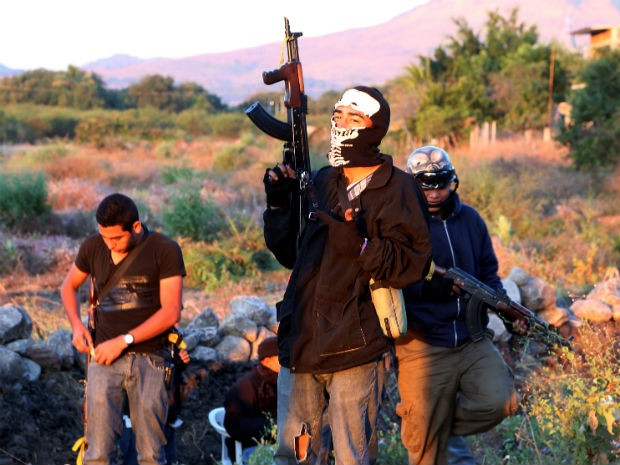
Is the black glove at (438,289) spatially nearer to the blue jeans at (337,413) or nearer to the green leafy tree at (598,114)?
the blue jeans at (337,413)

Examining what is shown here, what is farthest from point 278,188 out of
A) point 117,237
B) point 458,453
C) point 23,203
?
point 23,203

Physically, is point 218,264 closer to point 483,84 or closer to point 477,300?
point 477,300

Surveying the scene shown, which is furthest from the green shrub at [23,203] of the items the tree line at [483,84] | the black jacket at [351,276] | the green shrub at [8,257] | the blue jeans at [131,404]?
the tree line at [483,84]

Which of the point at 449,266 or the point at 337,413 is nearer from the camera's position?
the point at 337,413

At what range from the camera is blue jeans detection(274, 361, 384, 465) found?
139 inches

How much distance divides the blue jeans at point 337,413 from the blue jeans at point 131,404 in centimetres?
111

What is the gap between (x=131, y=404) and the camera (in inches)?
179

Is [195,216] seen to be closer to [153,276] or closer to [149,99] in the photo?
[153,276]

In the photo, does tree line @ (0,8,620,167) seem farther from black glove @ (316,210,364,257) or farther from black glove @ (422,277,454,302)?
black glove @ (316,210,364,257)

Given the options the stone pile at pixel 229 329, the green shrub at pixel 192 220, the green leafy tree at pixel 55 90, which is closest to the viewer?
the stone pile at pixel 229 329

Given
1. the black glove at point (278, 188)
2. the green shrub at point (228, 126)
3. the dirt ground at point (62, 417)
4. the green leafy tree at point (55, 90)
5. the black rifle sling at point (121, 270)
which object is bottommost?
the green shrub at point (228, 126)

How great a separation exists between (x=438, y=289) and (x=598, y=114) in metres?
13.6

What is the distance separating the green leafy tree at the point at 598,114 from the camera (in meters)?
16.6

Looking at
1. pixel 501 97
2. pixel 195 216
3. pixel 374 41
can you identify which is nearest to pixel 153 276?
pixel 195 216
